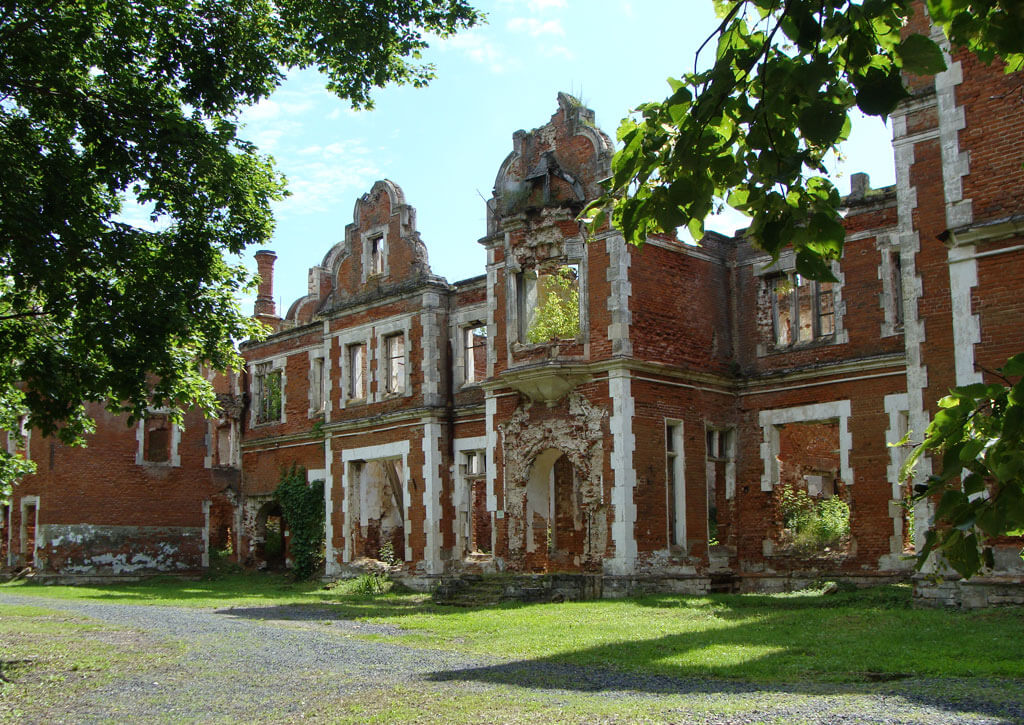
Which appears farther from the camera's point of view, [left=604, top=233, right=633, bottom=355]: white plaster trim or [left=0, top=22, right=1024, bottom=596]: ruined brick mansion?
[left=604, top=233, right=633, bottom=355]: white plaster trim

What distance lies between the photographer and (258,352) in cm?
3400

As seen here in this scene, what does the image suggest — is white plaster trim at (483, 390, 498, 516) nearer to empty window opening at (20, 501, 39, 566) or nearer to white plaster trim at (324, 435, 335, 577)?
white plaster trim at (324, 435, 335, 577)

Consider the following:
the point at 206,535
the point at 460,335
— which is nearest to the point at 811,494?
the point at 460,335

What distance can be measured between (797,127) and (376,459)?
81.6 ft

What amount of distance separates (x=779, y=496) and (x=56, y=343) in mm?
14970

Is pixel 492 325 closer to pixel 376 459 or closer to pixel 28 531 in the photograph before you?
pixel 376 459

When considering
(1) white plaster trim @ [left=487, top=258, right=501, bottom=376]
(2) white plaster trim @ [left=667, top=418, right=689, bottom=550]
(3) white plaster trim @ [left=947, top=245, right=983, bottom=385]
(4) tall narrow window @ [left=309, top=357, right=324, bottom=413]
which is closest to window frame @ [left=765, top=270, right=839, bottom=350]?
(2) white plaster trim @ [left=667, top=418, right=689, bottom=550]

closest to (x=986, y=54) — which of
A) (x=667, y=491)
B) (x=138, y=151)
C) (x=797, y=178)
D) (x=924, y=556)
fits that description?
(x=797, y=178)

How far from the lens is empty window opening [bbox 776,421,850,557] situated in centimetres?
2156

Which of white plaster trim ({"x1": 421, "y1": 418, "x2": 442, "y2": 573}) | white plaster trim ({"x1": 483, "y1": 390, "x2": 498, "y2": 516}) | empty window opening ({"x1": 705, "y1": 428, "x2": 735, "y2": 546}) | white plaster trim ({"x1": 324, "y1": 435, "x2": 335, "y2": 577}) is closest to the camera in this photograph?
empty window opening ({"x1": 705, "y1": 428, "x2": 735, "y2": 546})

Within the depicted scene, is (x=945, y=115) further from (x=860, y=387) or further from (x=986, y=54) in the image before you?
(x=986, y=54)

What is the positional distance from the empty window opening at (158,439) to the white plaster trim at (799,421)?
20.5 metres

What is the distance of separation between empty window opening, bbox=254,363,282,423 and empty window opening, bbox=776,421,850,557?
649 inches

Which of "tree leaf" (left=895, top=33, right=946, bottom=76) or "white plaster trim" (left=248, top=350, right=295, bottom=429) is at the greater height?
"white plaster trim" (left=248, top=350, right=295, bottom=429)
